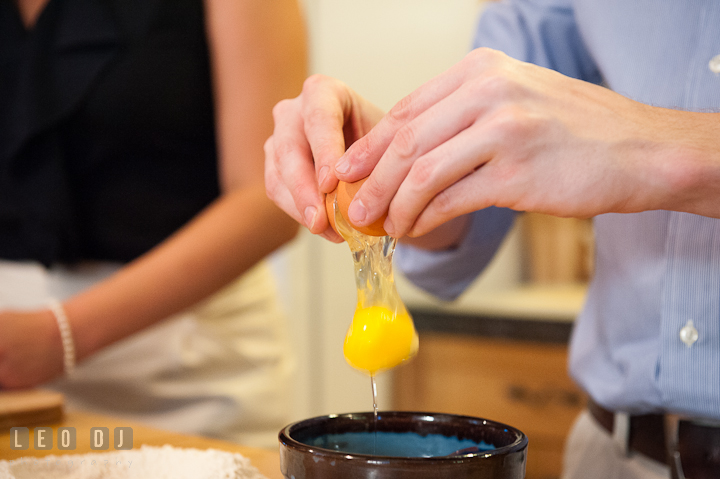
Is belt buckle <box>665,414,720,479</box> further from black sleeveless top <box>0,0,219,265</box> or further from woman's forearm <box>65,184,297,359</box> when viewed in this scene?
black sleeveless top <box>0,0,219,265</box>

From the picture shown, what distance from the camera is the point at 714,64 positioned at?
661mm

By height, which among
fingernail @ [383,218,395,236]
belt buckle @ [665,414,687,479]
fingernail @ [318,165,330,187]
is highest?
fingernail @ [318,165,330,187]

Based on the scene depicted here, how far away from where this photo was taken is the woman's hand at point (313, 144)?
55 centimetres

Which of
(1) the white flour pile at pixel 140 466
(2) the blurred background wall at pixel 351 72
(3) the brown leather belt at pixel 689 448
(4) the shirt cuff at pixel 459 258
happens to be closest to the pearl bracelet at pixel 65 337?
(1) the white flour pile at pixel 140 466

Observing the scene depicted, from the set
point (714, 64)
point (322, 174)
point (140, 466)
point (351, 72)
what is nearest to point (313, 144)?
point (322, 174)

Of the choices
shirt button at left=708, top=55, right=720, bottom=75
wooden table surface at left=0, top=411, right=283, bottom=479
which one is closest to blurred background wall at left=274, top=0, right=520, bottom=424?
wooden table surface at left=0, top=411, right=283, bottom=479

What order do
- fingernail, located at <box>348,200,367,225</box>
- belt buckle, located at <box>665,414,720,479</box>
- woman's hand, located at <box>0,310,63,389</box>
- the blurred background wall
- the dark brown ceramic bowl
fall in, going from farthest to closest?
1. the blurred background wall
2. woman's hand, located at <box>0,310,63,389</box>
3. belt buckle, located at <box>665,414,720,479</box>
4. fingernail, located at <box>348,200,367,225</box>
5. the dark brown ceramic bowl

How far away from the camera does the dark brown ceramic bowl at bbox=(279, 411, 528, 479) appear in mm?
382

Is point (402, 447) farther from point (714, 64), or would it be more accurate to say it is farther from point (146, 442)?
point (714, 64)

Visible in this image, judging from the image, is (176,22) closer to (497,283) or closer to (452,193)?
(452,193)

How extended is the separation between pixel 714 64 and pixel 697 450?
0.38 metres

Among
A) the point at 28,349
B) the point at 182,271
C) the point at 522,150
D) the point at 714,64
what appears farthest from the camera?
the point at 182,271

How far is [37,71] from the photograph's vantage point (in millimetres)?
1033

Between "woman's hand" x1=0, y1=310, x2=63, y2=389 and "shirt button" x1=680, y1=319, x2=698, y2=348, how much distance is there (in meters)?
0.77
